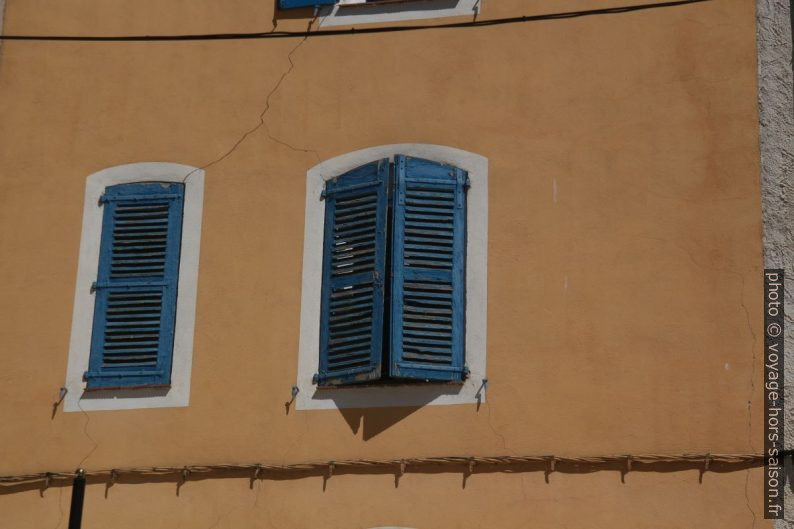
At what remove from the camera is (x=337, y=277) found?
A: 36.9 ft

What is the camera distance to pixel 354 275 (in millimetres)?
11195

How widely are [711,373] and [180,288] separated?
364 centimetres

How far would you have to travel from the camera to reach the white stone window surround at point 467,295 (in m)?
10.9

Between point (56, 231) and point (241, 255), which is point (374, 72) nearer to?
point (241, 255)

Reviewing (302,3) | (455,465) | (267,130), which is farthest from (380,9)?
(455,465)

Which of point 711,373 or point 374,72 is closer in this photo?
point 711,373

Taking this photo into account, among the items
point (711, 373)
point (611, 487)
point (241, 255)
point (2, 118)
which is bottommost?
point (611, 487)

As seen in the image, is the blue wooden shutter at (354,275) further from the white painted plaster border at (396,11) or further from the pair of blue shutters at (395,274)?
the white painted plaster border at (396,11)

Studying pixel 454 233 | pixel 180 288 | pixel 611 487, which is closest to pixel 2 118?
pixel 180 288

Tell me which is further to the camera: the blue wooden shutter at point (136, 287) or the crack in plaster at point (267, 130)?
the crack in plaster at point (267, 130)

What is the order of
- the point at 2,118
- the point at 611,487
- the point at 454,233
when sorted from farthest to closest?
the point at 2,118 → the point at 454,233 → the point at 611,487

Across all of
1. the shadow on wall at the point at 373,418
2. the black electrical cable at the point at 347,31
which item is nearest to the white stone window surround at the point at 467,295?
the shadow on wall at the point at 373,418

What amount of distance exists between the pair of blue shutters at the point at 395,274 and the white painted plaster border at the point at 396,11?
1.10 meters

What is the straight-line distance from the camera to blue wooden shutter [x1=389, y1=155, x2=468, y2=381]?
10.9m
